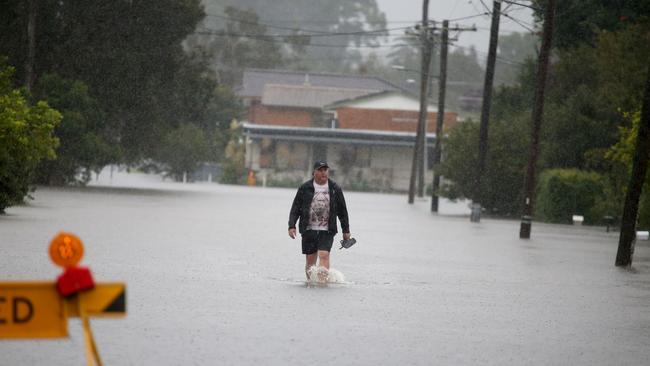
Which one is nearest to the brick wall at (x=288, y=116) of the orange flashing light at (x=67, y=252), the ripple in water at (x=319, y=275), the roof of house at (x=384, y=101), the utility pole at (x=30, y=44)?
the roof of house at (x=384, y=101)

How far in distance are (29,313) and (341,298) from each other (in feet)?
33.9

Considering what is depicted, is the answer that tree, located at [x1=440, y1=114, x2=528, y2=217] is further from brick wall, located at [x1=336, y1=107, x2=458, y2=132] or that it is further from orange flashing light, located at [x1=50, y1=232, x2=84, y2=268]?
orange flashing light, located at [x1=50, y1=232, x2=84, y2=268]

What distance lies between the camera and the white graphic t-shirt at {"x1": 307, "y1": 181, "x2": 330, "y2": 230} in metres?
18.5

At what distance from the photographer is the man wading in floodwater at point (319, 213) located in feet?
60.7

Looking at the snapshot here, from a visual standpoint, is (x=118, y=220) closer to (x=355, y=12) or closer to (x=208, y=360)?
(x=208, y=360)

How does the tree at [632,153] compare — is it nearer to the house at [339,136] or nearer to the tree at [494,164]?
the tree at [494,164]

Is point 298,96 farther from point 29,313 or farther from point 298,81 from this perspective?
point 29,313

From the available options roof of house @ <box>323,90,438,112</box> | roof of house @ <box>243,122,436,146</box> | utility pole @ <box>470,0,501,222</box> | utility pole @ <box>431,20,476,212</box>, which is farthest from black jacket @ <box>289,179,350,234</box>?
roof of house @ <box>323,90,438,112</box>

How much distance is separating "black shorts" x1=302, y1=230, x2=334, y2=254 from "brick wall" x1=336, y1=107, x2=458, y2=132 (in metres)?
87.0

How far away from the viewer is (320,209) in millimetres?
18641

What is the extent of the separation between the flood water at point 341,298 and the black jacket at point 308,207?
820mm

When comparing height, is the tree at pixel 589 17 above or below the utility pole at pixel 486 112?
above

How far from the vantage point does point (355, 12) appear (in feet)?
632

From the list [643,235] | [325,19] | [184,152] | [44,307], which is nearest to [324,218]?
[44,307]
